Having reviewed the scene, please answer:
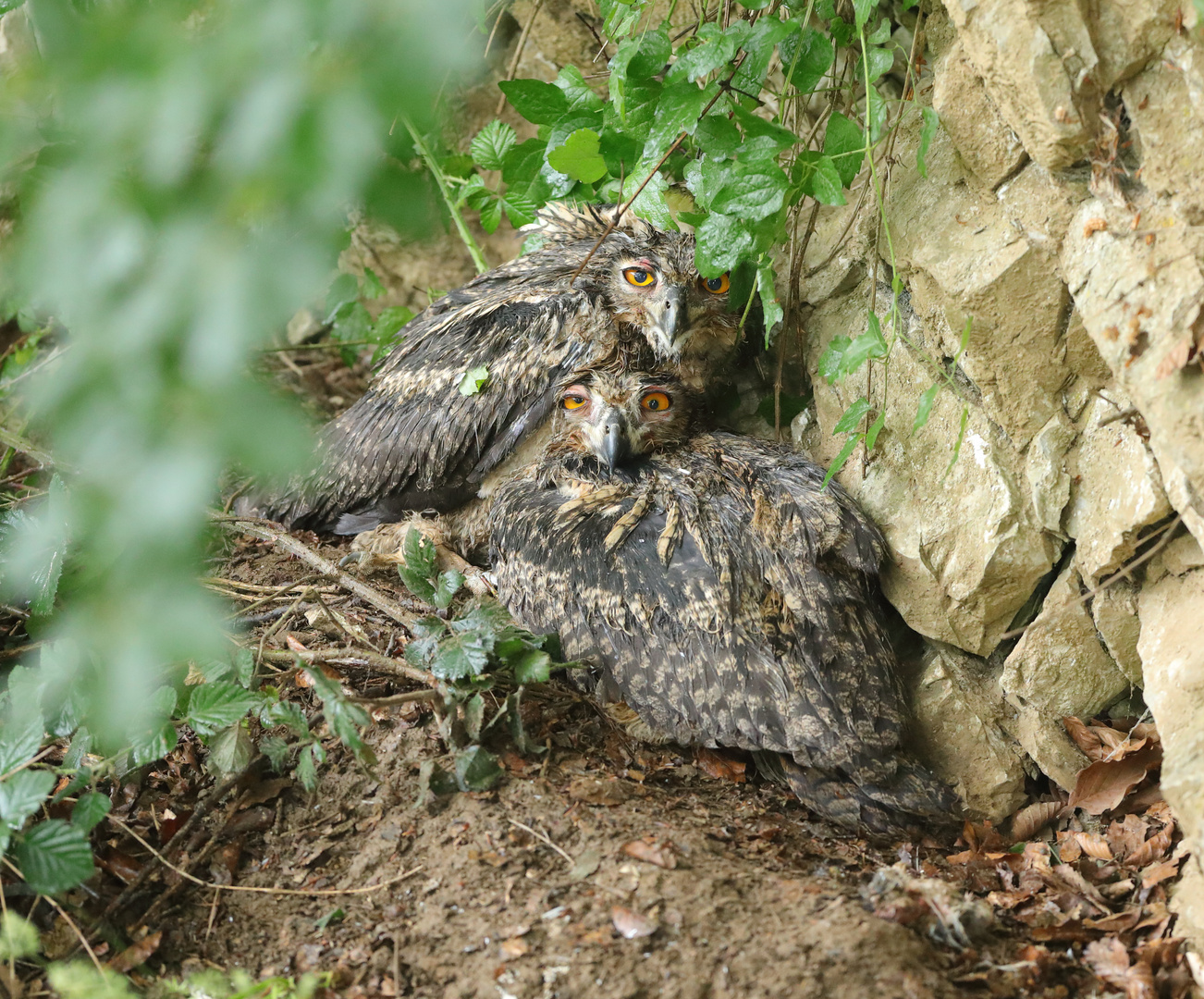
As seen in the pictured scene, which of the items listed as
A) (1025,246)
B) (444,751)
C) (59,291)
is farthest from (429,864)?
(1025,246)

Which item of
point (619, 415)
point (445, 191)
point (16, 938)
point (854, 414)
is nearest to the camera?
point (16, 938)

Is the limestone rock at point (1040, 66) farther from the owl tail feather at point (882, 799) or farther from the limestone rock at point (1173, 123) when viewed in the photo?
A: the owl tail feather at point (882, 799)

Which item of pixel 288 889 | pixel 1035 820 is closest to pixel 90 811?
pixel 288 889

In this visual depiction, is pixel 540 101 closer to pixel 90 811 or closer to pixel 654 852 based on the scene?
pixel 654 852

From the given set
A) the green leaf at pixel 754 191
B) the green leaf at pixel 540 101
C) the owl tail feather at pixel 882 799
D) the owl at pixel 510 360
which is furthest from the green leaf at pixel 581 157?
the owl tail feather at pixel 882 799

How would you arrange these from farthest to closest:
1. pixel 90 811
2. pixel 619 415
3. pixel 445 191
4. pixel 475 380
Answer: pixel 445 191, pixel 475 380, pixel 619 415, pixel 90 811

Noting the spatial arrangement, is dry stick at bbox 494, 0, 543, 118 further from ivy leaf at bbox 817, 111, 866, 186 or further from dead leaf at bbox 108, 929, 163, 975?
dead leaf at bbox 108, 929, 163, 975

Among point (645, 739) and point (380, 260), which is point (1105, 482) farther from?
point (380, 260)

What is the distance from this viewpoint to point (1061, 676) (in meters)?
2.90

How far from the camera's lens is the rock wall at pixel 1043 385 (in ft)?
7.11

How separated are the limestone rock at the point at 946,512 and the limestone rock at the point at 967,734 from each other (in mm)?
99

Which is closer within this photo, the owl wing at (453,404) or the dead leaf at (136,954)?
the dead leaf at (136,954)

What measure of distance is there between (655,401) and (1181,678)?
183 centimetres

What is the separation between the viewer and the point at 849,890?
2.32 meters
